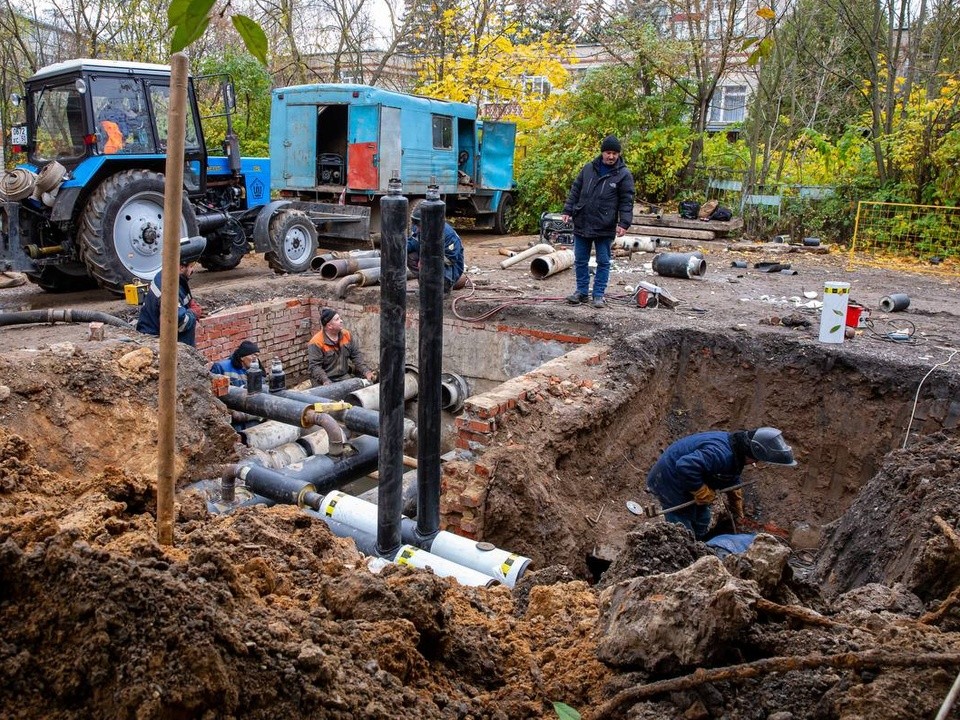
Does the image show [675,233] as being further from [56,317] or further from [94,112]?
[56,317]

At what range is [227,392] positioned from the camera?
646 centimetres

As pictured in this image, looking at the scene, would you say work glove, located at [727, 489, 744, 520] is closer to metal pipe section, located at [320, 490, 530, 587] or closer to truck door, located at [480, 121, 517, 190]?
metal pipe section, located at [320, 490, 530, 587]

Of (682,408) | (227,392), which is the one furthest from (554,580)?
(682,408)

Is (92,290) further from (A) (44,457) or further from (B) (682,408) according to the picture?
(B) (682,408)

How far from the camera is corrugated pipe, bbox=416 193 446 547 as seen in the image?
3.59m

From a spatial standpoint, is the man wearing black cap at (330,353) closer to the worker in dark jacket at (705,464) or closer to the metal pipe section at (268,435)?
the metal pipe section at (268,435)

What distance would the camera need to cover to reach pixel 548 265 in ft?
35.4

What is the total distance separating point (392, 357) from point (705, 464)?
9.34 ft

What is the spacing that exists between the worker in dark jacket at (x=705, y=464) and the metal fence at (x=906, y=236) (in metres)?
8.96

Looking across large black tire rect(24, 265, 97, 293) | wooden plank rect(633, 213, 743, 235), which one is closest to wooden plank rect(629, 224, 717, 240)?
wooden plank rect(633, 213, 743, 235)

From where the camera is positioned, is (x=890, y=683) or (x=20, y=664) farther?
(x=890, y=683)

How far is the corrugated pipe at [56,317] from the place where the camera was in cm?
724

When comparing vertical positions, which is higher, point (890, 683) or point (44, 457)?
point (890, 683)

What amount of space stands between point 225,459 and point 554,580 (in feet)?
12.2
